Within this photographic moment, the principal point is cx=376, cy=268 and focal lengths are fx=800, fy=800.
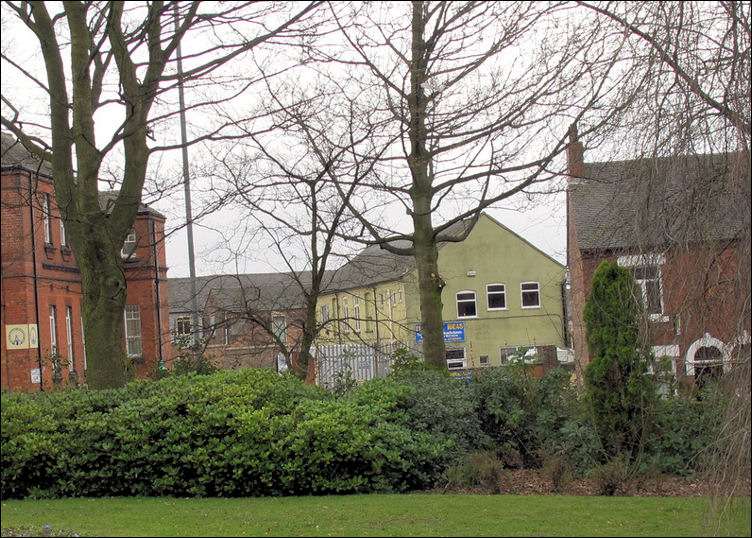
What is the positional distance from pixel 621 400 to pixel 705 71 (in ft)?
18.4

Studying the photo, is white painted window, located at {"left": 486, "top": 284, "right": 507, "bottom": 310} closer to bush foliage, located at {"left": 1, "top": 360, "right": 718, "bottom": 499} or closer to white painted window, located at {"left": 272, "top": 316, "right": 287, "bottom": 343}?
white painted window, located at {"left": 272, "top": 316, "right": 287, "bottom": 343}

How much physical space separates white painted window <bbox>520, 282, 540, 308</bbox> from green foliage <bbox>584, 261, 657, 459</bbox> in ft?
117

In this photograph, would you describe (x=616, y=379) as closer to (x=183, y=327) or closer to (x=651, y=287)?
(x=651, y=287)

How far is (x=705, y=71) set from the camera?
6.80m

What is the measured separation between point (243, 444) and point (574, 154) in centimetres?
671

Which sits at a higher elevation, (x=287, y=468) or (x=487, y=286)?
(x=487, y=286)

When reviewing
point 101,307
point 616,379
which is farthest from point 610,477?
point 101,307

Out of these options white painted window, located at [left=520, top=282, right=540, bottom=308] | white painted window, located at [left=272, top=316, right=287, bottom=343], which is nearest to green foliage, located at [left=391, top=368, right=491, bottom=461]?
white painted window, located at [left=272, top=316, right=287, bottom=343]

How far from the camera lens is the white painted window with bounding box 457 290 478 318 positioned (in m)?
46.5

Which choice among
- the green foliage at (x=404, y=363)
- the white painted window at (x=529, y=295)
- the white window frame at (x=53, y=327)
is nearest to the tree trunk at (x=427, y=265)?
the green foliage at (x=404, y=363)

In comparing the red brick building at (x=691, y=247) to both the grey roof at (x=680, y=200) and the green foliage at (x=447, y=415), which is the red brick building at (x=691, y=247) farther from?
the green foliage at (x=447, y=415)

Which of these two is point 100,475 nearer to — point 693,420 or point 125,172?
point 125,172

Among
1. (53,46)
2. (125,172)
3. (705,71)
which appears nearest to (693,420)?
(705,71)

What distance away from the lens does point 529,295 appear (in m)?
46.8
